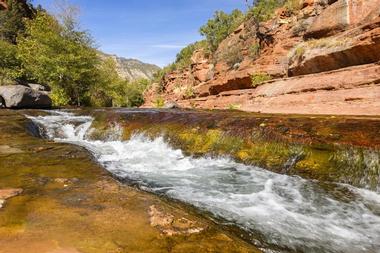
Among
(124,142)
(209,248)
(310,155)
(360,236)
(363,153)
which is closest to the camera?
(209,248)

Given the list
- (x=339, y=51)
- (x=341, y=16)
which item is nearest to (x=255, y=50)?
(x=341, y=16)

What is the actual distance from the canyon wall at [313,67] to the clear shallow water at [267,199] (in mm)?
7041

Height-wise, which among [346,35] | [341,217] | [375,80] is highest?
[346,35]

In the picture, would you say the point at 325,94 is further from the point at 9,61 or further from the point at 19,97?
the point at 9,61

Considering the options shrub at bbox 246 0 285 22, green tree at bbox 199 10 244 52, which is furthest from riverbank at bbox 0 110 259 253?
green tree at bbox 199 10 244 52

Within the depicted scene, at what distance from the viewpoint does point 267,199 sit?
5781mm

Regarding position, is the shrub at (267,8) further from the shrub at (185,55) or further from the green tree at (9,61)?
the shrub at (185,55)

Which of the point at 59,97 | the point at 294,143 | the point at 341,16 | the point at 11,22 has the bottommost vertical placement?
the point at 294,143

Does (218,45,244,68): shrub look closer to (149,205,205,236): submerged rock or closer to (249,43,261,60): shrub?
(249,43,261,60): shrub

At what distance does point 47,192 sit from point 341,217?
14.9 feet

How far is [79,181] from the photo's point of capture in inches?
200

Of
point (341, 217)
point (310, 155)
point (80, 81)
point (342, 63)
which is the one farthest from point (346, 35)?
point (80, 81)

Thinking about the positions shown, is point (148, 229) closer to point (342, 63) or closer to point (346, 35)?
point (342, 63)

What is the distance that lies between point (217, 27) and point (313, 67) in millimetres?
35337
